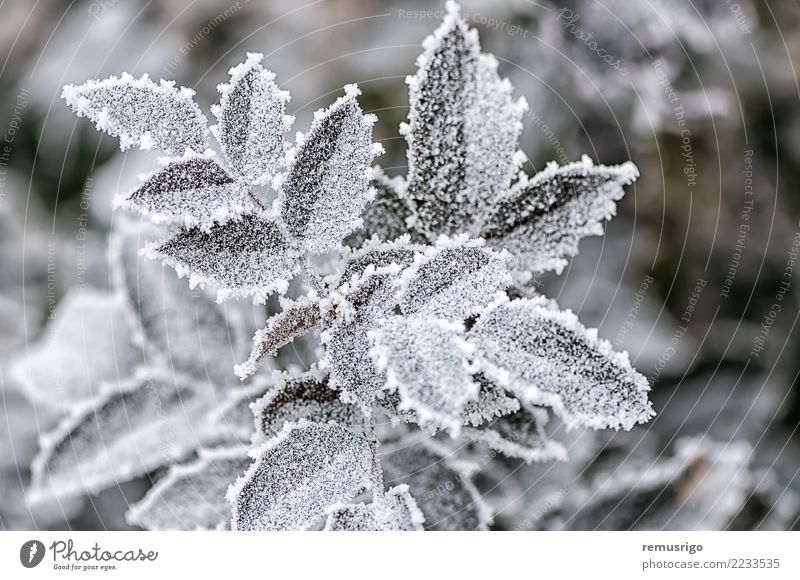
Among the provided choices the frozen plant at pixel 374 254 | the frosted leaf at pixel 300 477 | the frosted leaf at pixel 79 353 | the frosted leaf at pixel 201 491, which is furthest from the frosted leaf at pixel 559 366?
the frosted leaf at pixel 79 353

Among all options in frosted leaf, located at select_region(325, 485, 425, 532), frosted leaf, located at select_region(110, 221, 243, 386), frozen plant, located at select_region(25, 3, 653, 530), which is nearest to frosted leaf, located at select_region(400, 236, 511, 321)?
frozen plant, located at select_region(25, 3, 653, 530)

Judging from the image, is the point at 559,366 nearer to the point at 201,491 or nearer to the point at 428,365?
the point at 428,365

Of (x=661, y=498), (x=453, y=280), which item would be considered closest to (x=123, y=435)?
(x=453, y=280)

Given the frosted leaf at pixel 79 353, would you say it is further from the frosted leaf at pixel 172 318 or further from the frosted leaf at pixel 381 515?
the frosted leaf at pixel 381 515

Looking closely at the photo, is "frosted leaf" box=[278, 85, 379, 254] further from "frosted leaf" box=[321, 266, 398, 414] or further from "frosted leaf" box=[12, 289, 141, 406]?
"frosted leaf" box=[12, 289, 141, 406]

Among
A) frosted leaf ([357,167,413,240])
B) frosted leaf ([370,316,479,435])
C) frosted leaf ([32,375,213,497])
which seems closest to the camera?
frosted leaf ([370,316,479,435])

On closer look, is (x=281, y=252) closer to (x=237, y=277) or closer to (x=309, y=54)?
(x=237, y=277)

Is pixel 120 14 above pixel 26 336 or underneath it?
above
